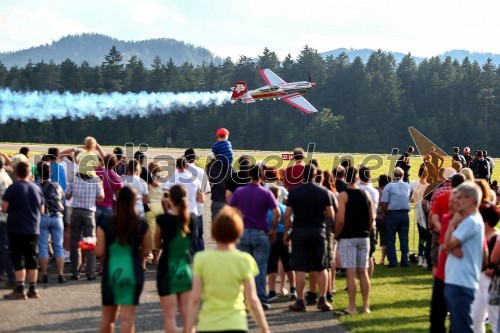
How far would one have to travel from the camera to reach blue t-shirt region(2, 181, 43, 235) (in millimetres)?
9484

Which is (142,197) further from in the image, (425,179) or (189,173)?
(425,179)

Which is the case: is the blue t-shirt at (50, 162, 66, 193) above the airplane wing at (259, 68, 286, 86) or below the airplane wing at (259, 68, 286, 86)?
below

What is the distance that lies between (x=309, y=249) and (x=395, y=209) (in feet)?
14.4

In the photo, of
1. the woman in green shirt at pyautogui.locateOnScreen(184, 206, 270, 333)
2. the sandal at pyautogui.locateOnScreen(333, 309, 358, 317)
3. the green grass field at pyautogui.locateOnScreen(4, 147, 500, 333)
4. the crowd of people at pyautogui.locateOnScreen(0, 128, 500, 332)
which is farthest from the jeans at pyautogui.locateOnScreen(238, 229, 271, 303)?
the woman in green shirt at pyautogui.locateOnScreen(184, 206, 270, 333)

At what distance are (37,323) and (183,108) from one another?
336ft

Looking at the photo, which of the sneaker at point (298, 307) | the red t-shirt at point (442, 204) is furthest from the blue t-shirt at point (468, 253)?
the sneaker at point (298, 307)

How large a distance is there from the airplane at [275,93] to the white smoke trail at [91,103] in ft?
35.8

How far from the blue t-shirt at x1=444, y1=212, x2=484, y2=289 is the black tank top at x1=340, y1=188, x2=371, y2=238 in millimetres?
3141

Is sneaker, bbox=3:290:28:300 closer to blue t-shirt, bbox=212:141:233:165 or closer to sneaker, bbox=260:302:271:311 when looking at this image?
sneaker, bbox=260:302:271:311

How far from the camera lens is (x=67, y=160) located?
42.7 feet

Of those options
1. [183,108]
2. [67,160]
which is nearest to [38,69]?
[183,108]

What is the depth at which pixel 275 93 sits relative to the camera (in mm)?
52000

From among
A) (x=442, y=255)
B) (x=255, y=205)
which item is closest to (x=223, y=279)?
(x=442, y=255)

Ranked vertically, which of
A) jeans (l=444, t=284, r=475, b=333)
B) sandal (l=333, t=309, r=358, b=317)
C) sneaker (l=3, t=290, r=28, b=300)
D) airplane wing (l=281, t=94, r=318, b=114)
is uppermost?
airplane wing (l=281, t=94, r=318, b=114)
